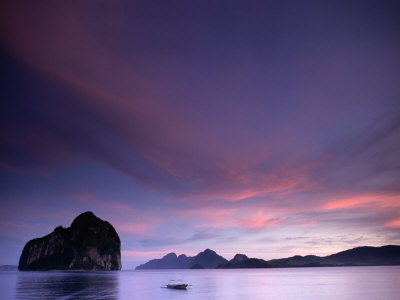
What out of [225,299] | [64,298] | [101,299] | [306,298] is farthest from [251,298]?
[64,298]

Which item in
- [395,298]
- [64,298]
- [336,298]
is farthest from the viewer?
[336,298]

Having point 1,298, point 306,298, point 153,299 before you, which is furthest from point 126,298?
point 306,298

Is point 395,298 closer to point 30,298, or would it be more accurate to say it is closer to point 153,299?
point 153,299

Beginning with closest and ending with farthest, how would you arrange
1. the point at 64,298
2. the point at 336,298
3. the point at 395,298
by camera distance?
1. the point at 64,298
2. the point at 395,298
3. the point at 336,298

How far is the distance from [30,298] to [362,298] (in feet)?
253

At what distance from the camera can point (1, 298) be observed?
214ft

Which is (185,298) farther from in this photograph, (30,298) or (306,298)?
(30,298)

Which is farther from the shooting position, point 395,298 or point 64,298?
point 395,298

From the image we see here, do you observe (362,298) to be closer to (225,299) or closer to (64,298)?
(225,299)

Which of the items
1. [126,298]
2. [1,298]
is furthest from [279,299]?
[1,298]

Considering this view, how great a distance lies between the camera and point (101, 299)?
63.9 meters

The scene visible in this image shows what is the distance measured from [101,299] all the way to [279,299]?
4398cm

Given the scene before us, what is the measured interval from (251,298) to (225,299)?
7041 mm

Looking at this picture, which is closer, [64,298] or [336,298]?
[64,298]
